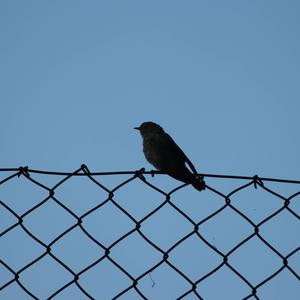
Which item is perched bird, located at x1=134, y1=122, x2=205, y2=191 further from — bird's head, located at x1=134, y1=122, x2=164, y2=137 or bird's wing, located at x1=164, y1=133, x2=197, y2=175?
bird's head, located at x1=134, y1=122, x2=164, y2=137

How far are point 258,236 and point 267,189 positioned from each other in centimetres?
18

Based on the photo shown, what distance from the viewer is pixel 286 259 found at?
86.6 inches

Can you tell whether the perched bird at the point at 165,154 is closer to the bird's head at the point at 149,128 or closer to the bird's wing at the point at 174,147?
the bird's wing at the point at 174,147

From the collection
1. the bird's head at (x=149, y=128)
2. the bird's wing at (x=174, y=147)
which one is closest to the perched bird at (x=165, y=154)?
the bird's wing at (x=174, y=147)

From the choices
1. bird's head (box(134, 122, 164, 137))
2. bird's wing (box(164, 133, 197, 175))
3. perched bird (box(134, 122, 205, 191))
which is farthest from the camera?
bird's head (box(134, 122, 164, 137))

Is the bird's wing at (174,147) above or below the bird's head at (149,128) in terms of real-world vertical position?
below

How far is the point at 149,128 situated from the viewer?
6.71 metres

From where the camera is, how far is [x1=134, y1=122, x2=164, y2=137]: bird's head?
6454mm

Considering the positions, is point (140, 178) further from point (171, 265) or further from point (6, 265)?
point (6, 265)

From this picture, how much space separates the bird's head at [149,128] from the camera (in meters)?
6.45

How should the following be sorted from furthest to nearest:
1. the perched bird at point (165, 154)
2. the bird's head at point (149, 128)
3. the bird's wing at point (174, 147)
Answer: the bird's head at point (149, 128) → the bird's wing at point (174, 147) → the perched bird at point (165, 154)

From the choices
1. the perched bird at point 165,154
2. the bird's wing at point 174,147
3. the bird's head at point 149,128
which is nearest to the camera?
the perched bird at point 165,154

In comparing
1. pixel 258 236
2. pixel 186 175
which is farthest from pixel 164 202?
pixel 186 175

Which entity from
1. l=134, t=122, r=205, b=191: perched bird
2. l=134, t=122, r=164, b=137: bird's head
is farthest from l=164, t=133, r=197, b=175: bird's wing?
l=134, t=122, r=164, b=137: bird's head
